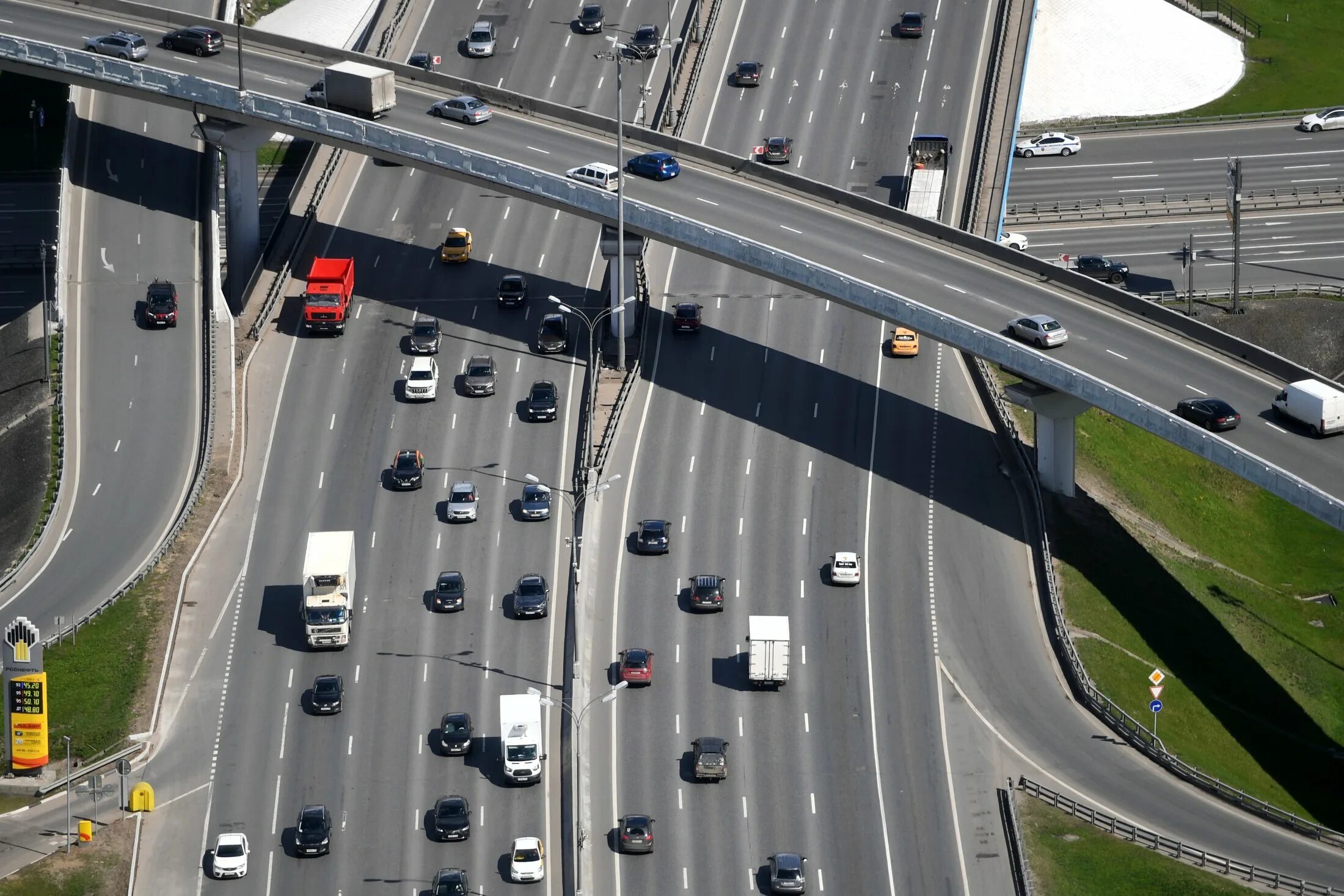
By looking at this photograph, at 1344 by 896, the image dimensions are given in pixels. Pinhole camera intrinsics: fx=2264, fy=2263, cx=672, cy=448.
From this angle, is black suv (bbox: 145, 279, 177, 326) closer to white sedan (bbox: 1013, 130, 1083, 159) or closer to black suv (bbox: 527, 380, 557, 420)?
black suv (bbox: 527, 380, 557, 420)

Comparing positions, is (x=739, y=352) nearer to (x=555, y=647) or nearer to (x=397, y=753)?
(x=555, y=647)

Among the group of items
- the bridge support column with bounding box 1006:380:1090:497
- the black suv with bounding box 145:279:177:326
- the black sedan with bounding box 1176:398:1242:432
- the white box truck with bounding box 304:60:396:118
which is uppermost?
the white box truck with bounding box 304:60:396:118

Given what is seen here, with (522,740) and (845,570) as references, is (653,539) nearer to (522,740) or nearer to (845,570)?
(845,570)

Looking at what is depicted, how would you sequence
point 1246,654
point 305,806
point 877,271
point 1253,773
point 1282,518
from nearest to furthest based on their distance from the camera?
point 305,806, point 1253,773, point 1246,654, point 877,271, point 1282,518

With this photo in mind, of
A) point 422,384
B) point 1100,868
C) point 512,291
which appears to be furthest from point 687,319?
point 1100,868

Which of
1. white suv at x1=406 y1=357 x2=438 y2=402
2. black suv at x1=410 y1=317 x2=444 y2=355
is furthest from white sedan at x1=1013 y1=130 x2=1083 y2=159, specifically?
white suv at x1=406 y1=357 x2=438 y2=402

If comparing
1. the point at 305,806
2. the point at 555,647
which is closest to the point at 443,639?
the point at 555,647
